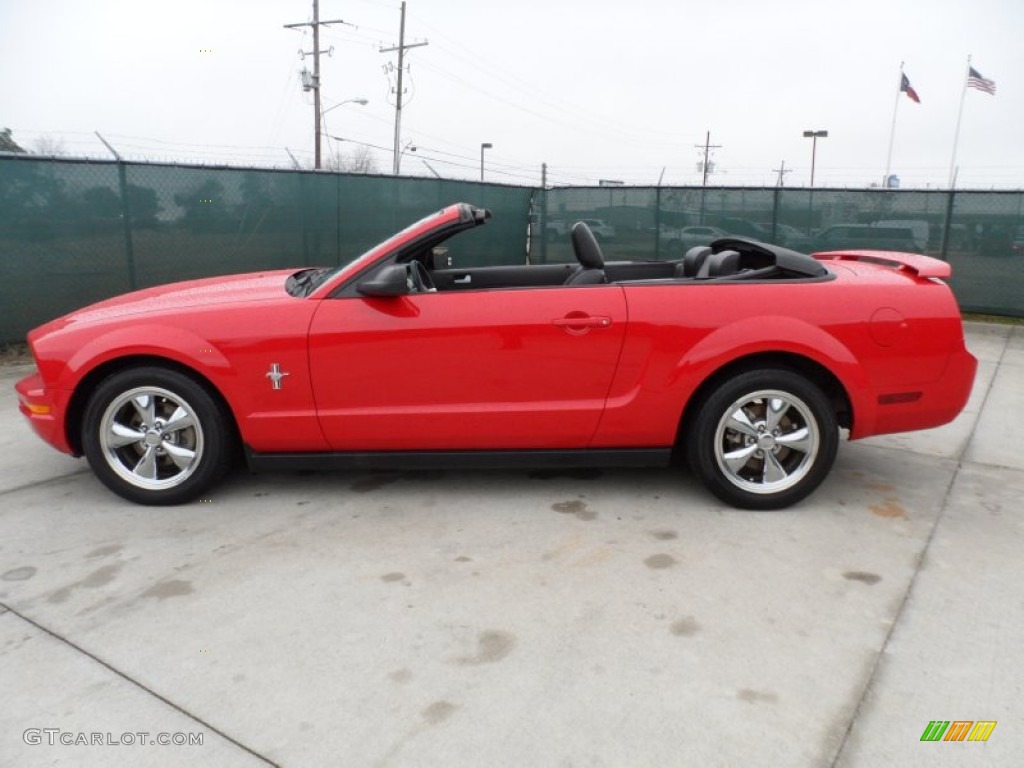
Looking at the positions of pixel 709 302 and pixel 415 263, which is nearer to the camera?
pixel 709 302

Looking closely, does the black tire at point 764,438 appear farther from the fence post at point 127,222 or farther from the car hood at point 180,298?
the fence post at point 127,222

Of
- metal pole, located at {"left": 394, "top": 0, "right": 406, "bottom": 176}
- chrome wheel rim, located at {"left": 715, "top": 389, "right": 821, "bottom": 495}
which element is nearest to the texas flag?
metal pole, located at {"left": 394, "top": 0, "right": 406, "bottom": 176}

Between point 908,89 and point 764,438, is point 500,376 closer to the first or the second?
point 764,438

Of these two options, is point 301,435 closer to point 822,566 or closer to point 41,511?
point 41,511

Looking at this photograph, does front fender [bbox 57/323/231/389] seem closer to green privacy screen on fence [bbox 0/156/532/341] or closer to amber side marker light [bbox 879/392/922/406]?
amber side marker light [bbox 879/392/922/406]

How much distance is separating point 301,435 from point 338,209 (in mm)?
6606

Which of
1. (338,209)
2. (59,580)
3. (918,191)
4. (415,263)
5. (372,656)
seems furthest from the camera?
(918,191)

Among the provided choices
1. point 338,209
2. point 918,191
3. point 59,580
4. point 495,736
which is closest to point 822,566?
point 495,736

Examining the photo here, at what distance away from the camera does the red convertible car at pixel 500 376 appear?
147 inches

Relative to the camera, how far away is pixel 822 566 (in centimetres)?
330

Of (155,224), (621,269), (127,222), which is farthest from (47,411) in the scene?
(155,224)

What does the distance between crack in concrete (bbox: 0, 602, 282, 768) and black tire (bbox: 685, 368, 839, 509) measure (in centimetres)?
245

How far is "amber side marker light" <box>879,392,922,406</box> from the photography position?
3820 mm

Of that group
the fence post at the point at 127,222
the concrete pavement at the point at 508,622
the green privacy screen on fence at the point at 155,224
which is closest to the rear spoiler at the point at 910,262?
the concrete pavement at the point at 508,622
